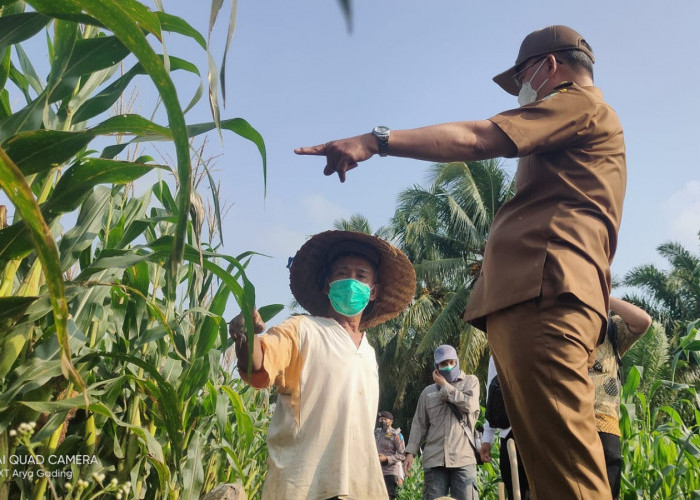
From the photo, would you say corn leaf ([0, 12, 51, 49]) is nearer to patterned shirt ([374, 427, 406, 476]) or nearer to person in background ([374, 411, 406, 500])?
person in background ([374, 411, 406, 500])

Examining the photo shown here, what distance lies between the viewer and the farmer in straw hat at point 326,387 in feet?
7.63

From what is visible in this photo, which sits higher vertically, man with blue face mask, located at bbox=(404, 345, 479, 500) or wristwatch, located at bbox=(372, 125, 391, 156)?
wristwatch, located at bbox=(372, 125, 391, 156)

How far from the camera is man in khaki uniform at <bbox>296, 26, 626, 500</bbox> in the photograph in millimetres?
1474

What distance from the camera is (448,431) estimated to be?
5.13 meters

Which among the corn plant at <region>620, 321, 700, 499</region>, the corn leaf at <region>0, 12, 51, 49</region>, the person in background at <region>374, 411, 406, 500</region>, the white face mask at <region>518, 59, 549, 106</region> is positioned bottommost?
the person in background at <region>374, 411, 406, 500</region>

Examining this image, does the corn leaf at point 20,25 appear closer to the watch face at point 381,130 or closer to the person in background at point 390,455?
the watch face at point 381,130

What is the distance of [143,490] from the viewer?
295cm

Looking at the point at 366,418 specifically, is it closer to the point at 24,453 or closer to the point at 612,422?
the point at 612,422

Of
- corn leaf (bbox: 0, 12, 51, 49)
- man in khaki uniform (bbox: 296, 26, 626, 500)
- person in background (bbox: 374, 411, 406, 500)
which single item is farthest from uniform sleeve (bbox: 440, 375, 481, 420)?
corn leaf (bbox: 0, 12, 51, 49)

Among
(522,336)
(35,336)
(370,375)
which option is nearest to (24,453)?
(35,336)

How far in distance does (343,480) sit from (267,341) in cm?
58

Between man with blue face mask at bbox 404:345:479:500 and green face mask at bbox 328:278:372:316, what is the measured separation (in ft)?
8.14

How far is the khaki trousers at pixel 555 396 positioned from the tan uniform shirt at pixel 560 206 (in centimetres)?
5

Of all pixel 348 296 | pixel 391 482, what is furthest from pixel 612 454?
pixel 391 482
